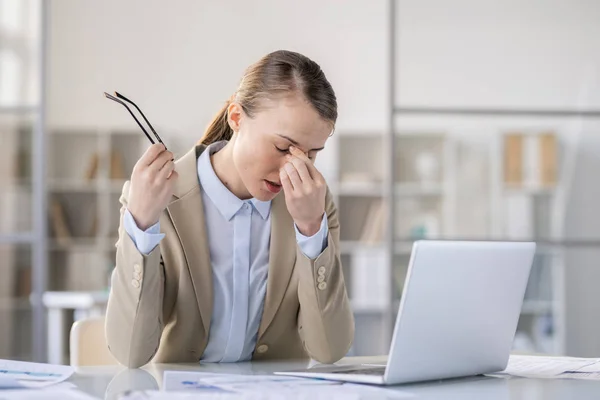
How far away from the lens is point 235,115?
1.95 m

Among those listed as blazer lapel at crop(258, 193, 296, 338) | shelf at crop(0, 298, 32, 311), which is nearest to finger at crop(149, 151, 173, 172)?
blazer lapel at crop(258, 193, 296, 338)

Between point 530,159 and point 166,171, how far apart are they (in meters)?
2.71

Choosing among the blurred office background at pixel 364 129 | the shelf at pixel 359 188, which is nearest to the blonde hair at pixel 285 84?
the blurred office background at pixel 364 129

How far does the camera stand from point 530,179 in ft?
13.2

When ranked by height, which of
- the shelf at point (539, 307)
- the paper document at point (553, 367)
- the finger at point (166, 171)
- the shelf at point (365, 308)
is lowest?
the shelf at point (365, 308)

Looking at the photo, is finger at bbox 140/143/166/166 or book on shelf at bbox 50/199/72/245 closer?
finger at bbox 140/143/166/166

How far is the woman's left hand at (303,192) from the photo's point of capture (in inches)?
69.4

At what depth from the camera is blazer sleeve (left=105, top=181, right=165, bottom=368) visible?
167 centimetres

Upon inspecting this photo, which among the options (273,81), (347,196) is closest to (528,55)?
(273,81)

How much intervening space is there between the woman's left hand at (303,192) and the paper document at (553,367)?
18.4 inches

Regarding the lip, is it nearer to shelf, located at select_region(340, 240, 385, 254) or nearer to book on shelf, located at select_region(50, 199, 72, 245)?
shelf, located at select_region(340, 240, 385, 254)

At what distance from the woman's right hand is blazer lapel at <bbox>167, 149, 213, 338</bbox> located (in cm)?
19

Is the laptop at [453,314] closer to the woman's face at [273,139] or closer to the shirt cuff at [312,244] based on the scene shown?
the shirt cuff at [312,244]

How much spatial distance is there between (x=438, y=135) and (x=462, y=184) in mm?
251
